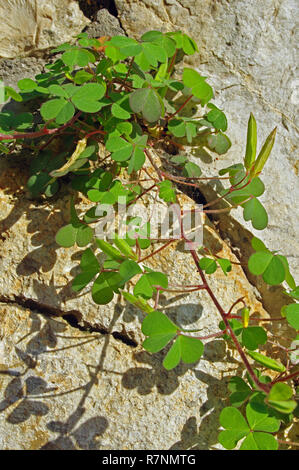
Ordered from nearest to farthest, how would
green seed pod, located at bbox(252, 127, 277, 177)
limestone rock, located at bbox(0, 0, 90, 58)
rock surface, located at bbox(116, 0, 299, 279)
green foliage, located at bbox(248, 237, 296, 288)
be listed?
green foliage, located at bbox(248, 237, 296, 288), green seed pod, located at bbox(252, 127, 277, 177), limestone rock, located at bbox(0, 0, 90, 58), rock surface, located at bbox(116, 0, 299, 279)

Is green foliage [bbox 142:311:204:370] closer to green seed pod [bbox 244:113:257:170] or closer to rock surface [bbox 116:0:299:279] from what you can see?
green seed pod [bbox 244:113:257:170]

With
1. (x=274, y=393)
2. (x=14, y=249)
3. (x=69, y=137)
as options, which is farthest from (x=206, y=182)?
(x=274, y=393)

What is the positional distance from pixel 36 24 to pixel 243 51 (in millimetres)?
1008

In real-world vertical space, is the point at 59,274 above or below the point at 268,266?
below

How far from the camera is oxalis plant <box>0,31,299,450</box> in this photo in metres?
1.34

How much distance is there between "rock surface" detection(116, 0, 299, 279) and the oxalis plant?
21 cm

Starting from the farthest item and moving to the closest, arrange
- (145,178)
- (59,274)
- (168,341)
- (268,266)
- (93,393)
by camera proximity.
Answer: (145,178) → (59,274) → (93,393) → (268,266) → (168,341)

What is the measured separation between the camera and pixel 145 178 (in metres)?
1.83

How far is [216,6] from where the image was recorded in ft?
6.79

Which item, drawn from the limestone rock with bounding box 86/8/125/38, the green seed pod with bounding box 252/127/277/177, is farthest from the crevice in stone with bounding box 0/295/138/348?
the limestone rock with bounding box 86/8/125/38

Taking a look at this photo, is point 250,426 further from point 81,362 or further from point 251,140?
point 251,140

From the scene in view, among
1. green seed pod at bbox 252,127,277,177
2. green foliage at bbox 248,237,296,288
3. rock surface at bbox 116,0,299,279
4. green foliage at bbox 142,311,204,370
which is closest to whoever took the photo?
green foliage at bbox 142,311,204,370

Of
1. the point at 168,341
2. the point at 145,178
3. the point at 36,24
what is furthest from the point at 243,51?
the point at 168,341

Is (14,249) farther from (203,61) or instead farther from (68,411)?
(203,61)
